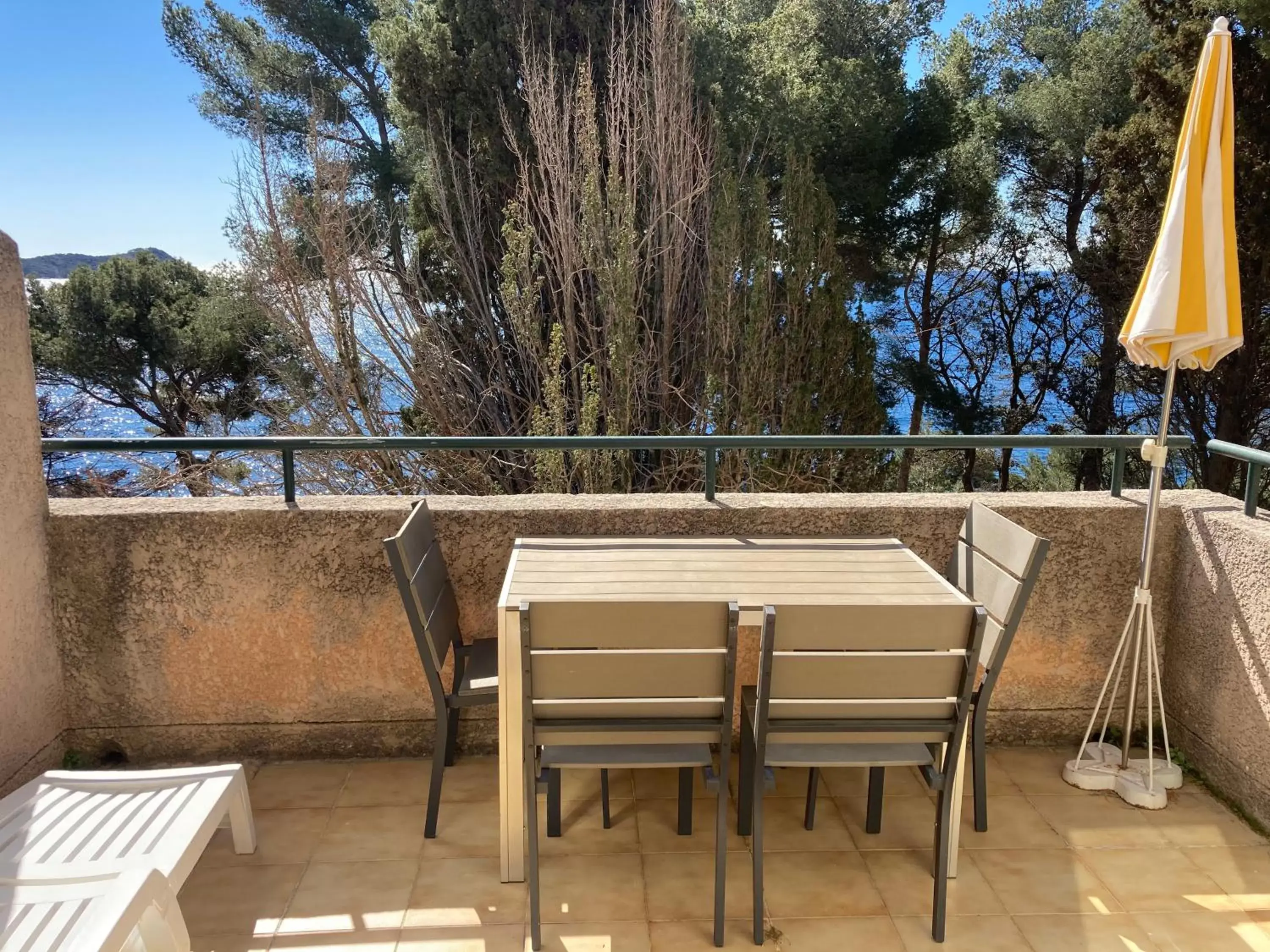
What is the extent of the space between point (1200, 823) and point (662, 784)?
1529mm

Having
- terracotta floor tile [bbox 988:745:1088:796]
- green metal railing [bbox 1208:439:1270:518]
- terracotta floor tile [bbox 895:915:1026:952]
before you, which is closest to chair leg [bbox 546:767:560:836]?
terracotta floor tile [bbox 895:915:1026:952]

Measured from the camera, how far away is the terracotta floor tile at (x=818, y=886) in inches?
84.4

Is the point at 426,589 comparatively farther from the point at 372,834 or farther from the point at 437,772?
the point at 372,834

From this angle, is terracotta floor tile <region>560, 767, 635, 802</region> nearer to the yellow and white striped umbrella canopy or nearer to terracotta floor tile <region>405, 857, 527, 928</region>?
terracotta floor tile <region>405, 857, 527, 928</region>

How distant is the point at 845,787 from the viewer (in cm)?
270

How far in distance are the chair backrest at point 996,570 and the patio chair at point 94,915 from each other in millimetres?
1839

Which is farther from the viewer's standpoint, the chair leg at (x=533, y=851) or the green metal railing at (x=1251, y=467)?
the green metal railing at (x=1251, y=467)

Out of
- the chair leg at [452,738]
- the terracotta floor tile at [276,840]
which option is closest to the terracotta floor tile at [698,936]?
the chair leg at [452,738]

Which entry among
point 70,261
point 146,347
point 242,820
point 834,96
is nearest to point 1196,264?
point 242,820

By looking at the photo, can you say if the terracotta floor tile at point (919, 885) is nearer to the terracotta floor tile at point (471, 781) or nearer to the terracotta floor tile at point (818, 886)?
the terracotta floor tile at point (818, 886)

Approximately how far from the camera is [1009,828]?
8.19 feet

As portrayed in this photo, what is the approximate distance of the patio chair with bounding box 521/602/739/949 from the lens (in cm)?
186

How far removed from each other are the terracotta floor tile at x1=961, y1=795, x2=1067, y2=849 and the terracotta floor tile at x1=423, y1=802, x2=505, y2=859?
1.18m

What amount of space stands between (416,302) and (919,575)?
22.5ft
